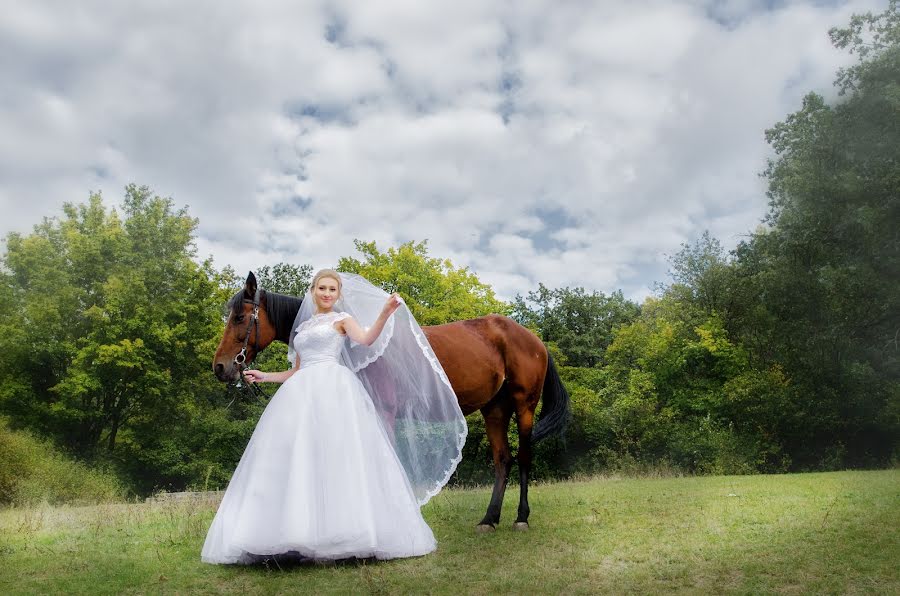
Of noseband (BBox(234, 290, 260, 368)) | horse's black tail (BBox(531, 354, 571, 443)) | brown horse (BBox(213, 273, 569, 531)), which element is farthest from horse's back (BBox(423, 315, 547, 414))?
noseband (BBox(234, 290, 260, 368))

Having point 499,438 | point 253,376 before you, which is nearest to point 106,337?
point 499,438

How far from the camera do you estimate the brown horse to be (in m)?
6.30

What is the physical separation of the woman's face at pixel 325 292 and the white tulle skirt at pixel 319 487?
1.88 feet

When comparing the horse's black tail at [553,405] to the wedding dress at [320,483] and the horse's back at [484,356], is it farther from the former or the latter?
the wedding dress at [320,483]

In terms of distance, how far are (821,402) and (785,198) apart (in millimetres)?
8643

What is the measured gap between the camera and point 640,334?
3591cm

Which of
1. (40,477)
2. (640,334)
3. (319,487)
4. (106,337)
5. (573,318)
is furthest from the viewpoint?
(573,318)

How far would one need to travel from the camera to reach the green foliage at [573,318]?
132ft

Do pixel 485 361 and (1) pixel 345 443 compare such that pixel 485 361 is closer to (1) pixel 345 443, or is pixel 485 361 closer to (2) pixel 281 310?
(2) pixel 281 310

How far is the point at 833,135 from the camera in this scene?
23953 mm

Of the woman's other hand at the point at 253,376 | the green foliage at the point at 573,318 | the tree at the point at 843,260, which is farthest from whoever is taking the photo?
the green foliage at the point at 573,318

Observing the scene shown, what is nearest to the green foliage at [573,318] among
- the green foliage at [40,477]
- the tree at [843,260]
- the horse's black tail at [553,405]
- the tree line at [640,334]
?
the tree line at [640,334]

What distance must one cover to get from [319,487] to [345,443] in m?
0.40

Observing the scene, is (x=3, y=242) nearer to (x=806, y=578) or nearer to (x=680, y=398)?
(x=680, y=398)
